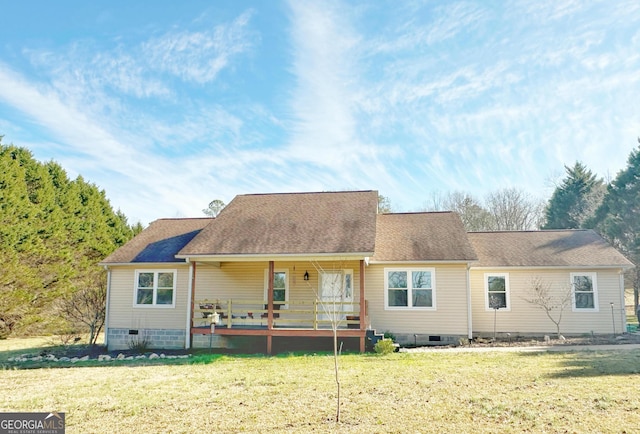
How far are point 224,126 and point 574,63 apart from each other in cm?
1419

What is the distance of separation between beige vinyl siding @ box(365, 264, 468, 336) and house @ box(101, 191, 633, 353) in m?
0.04

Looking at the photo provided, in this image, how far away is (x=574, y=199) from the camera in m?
38.1

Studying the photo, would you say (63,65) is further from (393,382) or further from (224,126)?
(393,382)

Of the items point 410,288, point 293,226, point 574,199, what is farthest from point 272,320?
point 574,199

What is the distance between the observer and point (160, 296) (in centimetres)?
1688

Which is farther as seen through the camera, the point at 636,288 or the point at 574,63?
the point at 636,288

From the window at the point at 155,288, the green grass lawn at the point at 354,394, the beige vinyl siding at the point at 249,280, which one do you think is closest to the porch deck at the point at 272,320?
the beige vinyl siding at the point at 249,280

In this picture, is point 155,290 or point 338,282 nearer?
point 338,282

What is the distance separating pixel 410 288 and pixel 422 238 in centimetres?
228

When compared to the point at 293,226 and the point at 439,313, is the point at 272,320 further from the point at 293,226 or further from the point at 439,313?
the point at 439,313

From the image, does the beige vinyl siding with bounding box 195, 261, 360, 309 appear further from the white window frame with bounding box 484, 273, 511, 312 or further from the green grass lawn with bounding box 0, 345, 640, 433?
the white window frame with bounding box 484, 273, 511, 312

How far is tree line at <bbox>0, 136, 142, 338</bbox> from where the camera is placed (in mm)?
20234

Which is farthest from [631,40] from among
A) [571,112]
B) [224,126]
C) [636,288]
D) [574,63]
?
[636,288]

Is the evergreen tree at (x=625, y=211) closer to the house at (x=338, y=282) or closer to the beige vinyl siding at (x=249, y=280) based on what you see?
the house at (x=338, y=282)
